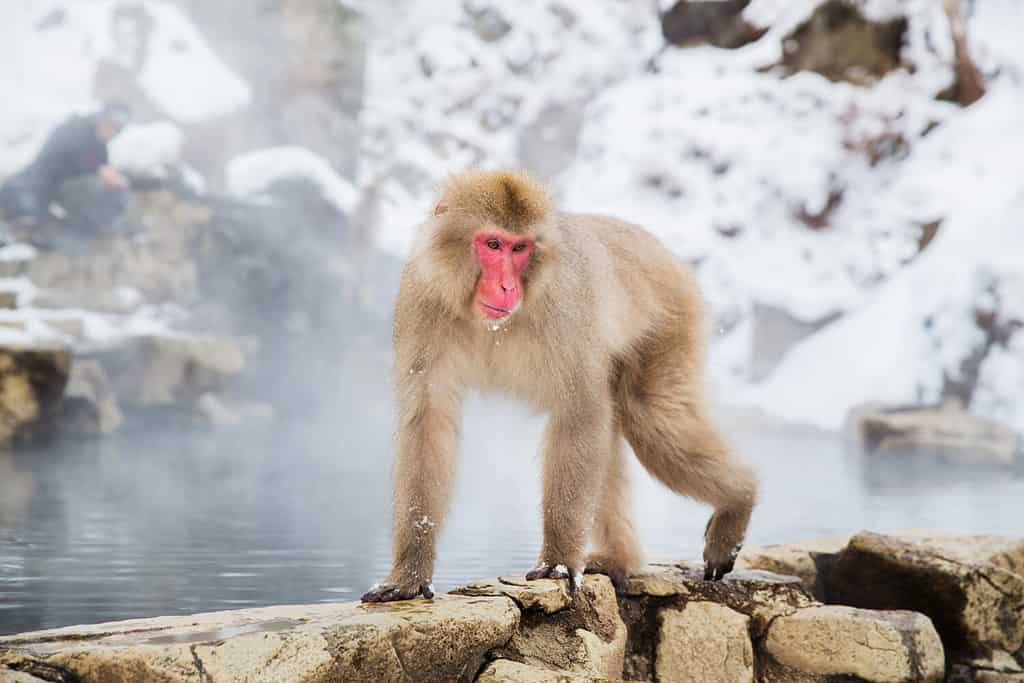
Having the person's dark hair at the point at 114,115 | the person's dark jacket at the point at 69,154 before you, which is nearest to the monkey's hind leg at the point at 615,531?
the person's dark hair at the point at 114,115

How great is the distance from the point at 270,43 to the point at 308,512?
13.9m

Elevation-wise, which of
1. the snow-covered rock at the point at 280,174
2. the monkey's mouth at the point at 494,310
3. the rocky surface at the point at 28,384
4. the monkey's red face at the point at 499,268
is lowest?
the monkey's mouth at the point at 494,310

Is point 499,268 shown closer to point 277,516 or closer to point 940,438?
point 277,516

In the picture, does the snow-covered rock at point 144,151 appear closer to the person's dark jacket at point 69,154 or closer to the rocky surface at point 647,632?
the person's dark jacket at point 69,154

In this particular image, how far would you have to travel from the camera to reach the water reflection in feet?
9.95

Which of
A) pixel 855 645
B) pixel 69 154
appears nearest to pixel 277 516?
pixel 855 645

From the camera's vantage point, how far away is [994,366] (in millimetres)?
10391

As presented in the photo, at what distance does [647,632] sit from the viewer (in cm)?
249

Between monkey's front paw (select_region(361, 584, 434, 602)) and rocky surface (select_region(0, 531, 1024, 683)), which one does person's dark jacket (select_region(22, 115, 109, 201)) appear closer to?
rocky surface (select_region(0, 531, 1024, 683))

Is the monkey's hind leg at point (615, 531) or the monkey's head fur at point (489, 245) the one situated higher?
the monkey's head fur at point (489, 245)

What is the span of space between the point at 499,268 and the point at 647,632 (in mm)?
1009

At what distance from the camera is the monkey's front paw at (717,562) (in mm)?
2535

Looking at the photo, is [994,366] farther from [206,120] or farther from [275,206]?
[206,120]

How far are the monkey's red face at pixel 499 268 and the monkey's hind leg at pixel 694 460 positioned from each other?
59cm
